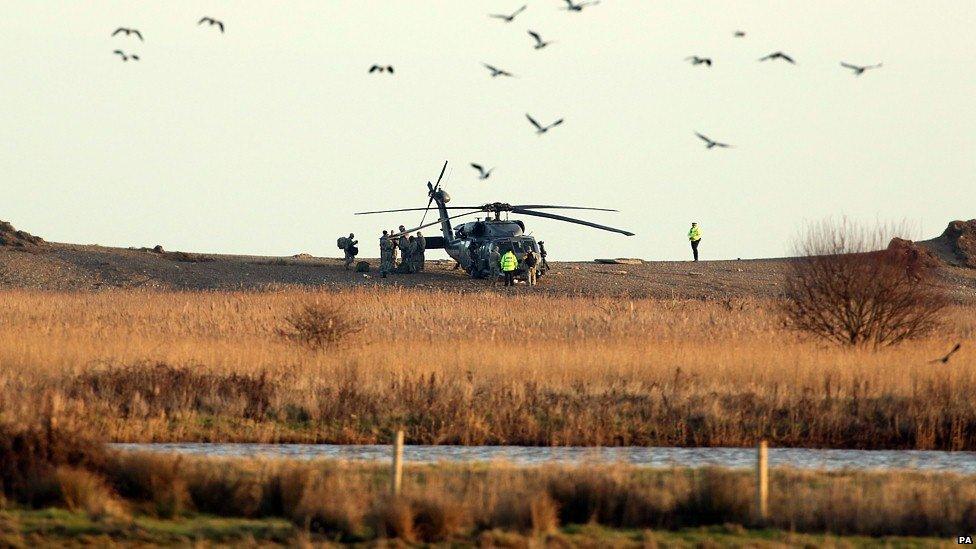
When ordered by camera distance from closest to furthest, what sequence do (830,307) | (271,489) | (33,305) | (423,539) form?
(423,539) < (271,489) < (830,307) < (33,305)

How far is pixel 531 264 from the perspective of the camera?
52.2 metres

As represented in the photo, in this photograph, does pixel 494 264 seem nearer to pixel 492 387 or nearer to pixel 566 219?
pixel 566 219

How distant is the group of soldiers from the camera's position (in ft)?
186

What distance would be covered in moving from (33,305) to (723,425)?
28.2 meters

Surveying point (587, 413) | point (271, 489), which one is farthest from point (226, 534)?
point (587, 413)

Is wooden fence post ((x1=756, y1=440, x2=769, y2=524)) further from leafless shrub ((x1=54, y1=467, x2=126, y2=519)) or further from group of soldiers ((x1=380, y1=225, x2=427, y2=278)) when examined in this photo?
group of soldiers ((x1=380, y1=225, x2=427, y2=278))

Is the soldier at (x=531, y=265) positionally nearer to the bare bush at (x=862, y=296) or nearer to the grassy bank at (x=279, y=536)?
the bare bush at (x=862, y=296)

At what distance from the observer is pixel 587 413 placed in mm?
23469

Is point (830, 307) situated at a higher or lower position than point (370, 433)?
higher

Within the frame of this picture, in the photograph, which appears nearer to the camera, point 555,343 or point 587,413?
point 587,413

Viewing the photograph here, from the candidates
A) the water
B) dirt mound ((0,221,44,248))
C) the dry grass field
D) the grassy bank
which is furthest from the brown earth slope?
the grassy bank

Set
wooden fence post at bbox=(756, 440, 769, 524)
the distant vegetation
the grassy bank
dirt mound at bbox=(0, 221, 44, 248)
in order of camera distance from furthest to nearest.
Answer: dirt mound at bbox=(0, 221, 44, 248)
wooden fence post at bbox=(756, 440, 769, 524)
the distant vegetation
the grassy bank

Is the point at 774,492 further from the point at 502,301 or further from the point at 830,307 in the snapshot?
the point at 502,301

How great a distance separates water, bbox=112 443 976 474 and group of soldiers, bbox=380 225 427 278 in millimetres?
34815
